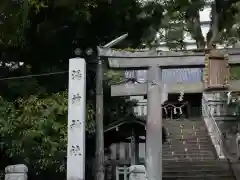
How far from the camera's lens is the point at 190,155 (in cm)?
1516

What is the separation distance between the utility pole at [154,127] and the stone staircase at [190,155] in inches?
131

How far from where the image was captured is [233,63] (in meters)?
10.4

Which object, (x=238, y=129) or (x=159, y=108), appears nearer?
(x=159, y=108)

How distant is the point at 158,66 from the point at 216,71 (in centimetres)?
139

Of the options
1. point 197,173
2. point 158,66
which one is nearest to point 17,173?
point 158,66

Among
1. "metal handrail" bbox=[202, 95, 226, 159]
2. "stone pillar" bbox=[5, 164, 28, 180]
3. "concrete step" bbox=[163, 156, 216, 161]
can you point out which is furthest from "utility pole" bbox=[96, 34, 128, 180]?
"metal handrail" bbox=[202, 95, 226, 159]

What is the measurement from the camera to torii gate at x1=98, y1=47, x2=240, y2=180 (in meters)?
10.3

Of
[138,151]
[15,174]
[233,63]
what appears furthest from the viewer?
[138,151]

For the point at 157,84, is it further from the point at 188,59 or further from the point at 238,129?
the point at 238,129

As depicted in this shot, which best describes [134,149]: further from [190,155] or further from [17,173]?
[17,173]

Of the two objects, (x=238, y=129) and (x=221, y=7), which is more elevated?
(x=221, y=7)

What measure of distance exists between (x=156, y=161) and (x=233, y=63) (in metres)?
3.03

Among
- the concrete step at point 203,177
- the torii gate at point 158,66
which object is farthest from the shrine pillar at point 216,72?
the concrete step at point 203,177

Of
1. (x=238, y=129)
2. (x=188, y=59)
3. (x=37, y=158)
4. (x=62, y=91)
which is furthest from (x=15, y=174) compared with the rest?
(x=238, y=129)
